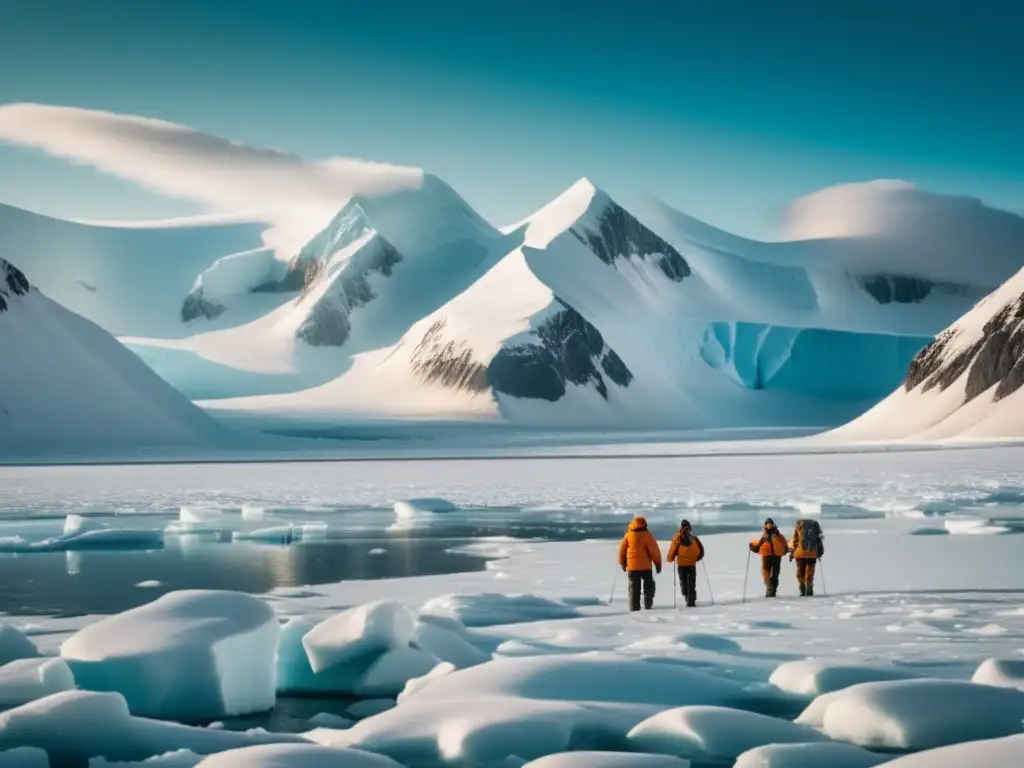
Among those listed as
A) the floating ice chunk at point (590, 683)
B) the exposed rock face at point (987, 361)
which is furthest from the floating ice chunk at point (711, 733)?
the exposed rock face at point (987, 361)

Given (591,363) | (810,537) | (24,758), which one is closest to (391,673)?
(24,758)

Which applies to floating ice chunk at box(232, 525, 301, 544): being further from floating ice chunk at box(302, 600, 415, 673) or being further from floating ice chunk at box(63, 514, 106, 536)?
floating ice chunk at box(302, 600, 415, 673)

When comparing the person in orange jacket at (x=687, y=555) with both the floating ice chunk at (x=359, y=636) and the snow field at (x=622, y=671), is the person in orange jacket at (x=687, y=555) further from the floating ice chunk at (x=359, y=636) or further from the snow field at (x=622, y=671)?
the floating ice chunk at (x=359, y=636)

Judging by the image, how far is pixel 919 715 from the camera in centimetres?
936

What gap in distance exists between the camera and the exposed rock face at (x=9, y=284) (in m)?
89.9

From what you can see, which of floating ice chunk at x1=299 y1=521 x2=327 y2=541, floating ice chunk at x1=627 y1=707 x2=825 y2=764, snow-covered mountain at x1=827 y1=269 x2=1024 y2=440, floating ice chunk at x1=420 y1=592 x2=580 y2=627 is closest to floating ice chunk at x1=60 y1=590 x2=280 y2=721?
floating ice chunk at x1=627 y1=707 x2=825 y2=764

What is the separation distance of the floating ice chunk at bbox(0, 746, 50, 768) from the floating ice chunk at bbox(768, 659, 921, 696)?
19.6ft

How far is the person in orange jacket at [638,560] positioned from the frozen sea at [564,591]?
45cm

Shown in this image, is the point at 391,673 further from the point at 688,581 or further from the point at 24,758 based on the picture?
the point at 688,581

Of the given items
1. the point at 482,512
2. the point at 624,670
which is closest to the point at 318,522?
the point at 482,512

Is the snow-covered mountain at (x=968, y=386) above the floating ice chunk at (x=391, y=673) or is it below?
above

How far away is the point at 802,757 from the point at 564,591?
10059 mm

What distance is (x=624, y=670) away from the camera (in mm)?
11055

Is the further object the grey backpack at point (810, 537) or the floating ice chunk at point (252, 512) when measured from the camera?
the floating ice chunk at point (252, 512)
